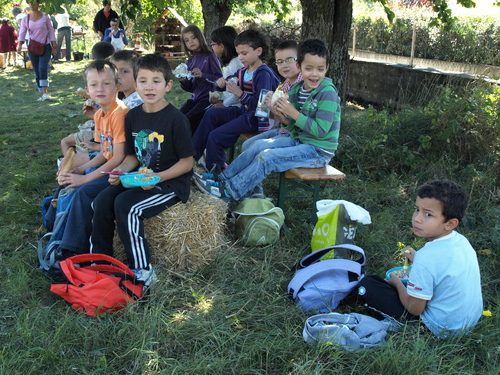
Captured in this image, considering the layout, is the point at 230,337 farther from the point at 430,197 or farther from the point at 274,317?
the point at 430,197

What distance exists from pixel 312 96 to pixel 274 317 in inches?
73.1

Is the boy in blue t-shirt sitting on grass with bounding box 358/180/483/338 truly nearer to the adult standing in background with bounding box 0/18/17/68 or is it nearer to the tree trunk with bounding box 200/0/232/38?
the tree trunk with bounding box 200/0/232/38

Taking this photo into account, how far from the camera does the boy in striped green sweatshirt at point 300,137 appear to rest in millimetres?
3705

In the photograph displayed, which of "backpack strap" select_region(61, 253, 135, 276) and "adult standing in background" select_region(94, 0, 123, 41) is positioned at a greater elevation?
"adult standing in background" select_region(94, 0, 123, 41)

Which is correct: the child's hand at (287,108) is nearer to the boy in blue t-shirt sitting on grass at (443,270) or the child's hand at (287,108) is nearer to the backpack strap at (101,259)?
the boy in blue t-shirt sitting on grass at (443,270)

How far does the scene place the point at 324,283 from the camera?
293cm

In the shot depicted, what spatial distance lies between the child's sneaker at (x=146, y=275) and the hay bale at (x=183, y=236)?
0.21 meters

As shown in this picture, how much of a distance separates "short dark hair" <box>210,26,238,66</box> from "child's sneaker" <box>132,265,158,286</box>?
3106mm

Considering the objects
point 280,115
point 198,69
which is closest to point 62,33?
point 198,69

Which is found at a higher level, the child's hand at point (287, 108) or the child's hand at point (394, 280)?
the child's hand at point (287, 108)

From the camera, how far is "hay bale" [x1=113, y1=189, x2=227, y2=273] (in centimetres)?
323

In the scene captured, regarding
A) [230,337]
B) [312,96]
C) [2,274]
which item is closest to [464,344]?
[230,337]

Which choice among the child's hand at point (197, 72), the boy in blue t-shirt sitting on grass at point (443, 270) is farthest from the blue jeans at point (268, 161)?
the child's hand at point (197, 72)

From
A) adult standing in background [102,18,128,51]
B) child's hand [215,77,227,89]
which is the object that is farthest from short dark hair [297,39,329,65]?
adult standing in background [102,18,128,51]
